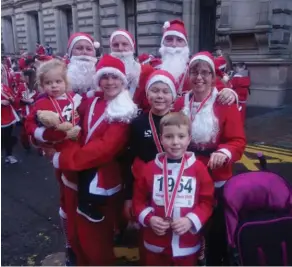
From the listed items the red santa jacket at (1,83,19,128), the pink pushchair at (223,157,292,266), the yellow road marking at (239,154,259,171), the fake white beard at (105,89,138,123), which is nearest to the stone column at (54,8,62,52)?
the red santa jacket at (1,83,19,128)

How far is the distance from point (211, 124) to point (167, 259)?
3.19 ft

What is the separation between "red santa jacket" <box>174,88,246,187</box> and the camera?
7.90 feet

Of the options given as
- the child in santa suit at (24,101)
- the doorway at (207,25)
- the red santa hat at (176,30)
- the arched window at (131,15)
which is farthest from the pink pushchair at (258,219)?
the arched window at (131,15)

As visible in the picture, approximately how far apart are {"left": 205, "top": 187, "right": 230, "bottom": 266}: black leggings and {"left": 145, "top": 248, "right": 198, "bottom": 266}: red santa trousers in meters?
0.35

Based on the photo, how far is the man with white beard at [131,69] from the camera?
10.5ft

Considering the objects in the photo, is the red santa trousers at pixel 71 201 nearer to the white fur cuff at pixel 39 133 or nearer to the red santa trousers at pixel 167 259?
the white fur cuff at pixel 39 133

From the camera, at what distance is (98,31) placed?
55.0ft

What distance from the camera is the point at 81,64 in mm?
3225

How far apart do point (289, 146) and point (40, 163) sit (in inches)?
188

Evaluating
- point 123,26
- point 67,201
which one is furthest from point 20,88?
point 123,26

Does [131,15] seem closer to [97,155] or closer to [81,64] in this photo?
[81,64]

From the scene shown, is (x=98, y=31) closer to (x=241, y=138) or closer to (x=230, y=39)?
(x=230, y=39)

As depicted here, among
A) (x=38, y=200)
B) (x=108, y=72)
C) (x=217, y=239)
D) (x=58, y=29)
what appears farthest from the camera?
(x=58, y=29)

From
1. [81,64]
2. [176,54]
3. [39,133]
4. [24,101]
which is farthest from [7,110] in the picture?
[39,133]
